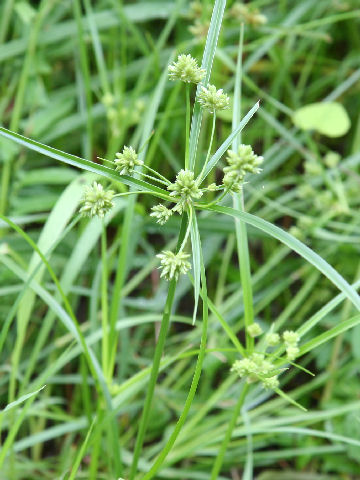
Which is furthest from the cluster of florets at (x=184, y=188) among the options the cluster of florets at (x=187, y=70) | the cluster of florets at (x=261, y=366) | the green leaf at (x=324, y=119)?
the green leaf at (x=324, y=119)

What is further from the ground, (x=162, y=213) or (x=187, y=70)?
(x=187, y=70)

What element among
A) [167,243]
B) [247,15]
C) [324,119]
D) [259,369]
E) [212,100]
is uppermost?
[247,15]

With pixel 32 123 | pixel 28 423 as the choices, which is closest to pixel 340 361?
pixel 28 423

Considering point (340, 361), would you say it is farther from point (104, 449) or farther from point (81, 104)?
point (81, 104)

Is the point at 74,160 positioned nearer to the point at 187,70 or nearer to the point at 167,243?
the point at 187,70

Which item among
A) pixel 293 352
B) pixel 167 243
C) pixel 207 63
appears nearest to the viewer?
pixel 207 63

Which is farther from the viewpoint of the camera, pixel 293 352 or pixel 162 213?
pixel 293 352

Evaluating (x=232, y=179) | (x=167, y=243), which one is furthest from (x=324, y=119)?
(x=232, y=179)
